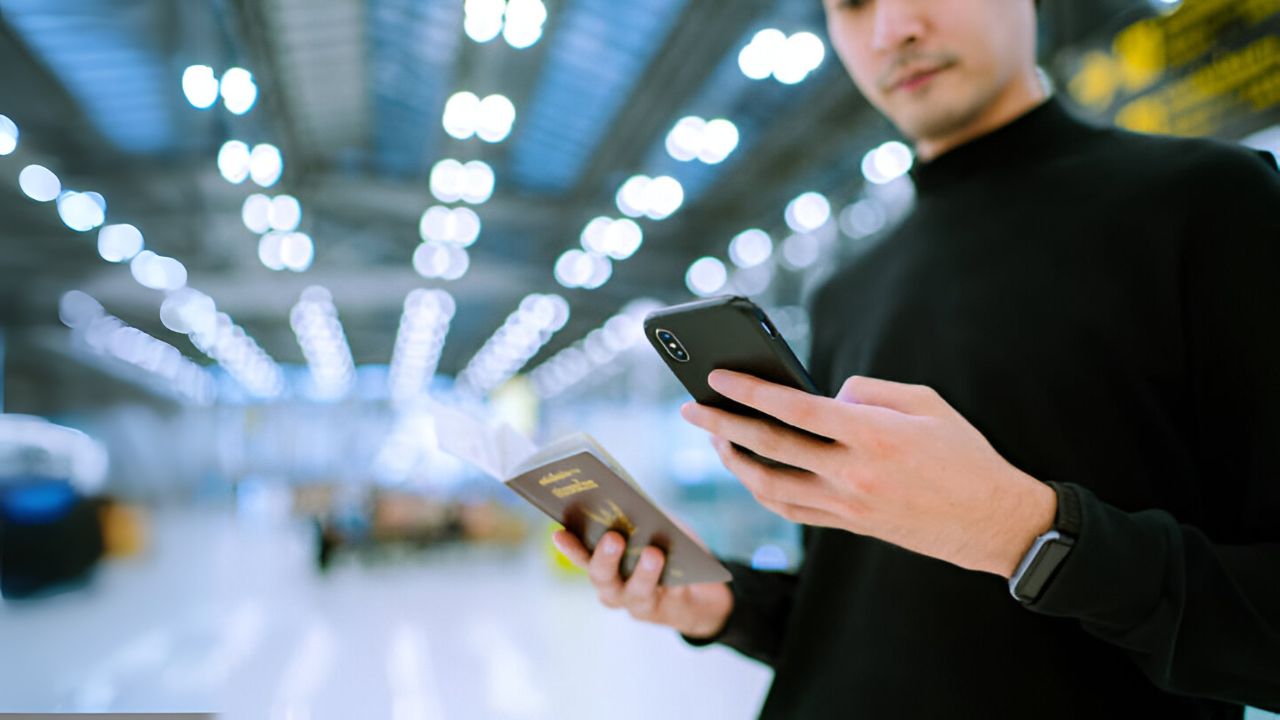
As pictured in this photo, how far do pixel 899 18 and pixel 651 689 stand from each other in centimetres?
461

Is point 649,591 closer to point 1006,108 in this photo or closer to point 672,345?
point 672,345

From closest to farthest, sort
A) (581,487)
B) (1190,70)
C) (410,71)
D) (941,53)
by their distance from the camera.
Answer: (581,487), (941,53), (1190,70), (410,71)

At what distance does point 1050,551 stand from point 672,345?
381 mm

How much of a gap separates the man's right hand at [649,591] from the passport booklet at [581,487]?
16 millimetres

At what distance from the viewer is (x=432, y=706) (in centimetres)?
393

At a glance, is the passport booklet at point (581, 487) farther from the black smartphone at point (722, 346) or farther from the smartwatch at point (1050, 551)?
the smartwatch at point (1050, 551)

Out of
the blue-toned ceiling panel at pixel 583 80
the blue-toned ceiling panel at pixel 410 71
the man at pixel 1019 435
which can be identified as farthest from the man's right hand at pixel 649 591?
the blue-toned ceiling panel at pixel 583 80

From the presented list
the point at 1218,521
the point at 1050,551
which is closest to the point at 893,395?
the point at 1050,551

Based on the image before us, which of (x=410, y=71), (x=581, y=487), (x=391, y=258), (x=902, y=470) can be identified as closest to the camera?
(x=902, y=470)

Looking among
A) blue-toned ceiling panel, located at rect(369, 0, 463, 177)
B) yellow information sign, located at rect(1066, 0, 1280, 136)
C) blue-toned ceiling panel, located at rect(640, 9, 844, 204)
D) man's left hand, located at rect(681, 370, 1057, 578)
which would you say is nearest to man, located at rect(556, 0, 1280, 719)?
man's left hand, located at rect(681, 370, 1057, 578)

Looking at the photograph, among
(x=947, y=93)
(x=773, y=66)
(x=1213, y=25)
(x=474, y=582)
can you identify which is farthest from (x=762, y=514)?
(x=947, y=93)

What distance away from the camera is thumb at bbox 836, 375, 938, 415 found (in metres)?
0.72

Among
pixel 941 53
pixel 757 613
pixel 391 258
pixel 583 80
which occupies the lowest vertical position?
pixel 757 613

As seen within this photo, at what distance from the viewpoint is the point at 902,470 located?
700mm
